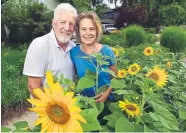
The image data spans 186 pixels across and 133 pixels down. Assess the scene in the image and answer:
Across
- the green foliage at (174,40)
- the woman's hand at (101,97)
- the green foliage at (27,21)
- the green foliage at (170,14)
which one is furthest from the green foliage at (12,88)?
the green foliage at (170,14)

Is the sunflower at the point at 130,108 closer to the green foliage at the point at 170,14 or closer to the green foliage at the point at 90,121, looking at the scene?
the green foliage at the point at 90,121

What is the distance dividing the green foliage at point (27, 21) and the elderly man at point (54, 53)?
11274mm

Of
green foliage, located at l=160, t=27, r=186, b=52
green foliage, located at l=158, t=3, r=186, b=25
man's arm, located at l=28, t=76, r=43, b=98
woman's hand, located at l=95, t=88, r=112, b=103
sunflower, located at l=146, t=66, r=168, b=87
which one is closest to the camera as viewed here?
woman's hand, located at l=95, t=88, r=112, b=103

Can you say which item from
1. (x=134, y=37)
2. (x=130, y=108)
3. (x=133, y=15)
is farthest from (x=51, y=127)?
(x=133, y=15)

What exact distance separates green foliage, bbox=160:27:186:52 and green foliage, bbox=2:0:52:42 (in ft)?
15.1

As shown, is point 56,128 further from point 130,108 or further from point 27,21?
point 27,21

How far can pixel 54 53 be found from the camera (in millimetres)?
1861

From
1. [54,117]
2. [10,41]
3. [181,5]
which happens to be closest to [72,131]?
[54,117]

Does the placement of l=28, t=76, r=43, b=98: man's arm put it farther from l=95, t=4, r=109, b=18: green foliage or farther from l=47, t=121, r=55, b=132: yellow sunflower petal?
l=95, t=4, r=109, b=18: green foliage

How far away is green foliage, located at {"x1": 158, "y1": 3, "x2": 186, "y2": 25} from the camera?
28.1 meters

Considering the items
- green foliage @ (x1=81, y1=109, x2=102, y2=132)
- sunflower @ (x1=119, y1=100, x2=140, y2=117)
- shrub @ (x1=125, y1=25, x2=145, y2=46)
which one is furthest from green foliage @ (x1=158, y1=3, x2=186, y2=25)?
green foliage @ (x1=81, y1=109, x2=102, y2=132)

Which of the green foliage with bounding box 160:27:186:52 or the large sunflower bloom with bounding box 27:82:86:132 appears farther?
the green foliage with bounding box 160:27:186:52

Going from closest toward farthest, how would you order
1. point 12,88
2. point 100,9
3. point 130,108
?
1. point 130,108
2. point 12,88
3. point 100,9

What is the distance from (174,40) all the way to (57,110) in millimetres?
9290
